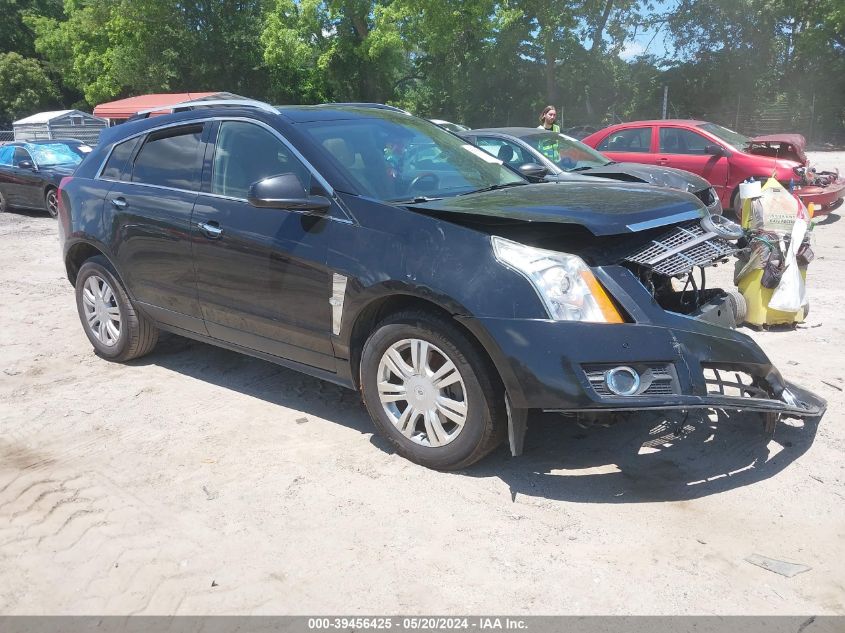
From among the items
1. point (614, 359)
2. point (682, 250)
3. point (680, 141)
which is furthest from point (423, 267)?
point (680, 141)

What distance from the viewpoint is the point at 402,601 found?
2887mm

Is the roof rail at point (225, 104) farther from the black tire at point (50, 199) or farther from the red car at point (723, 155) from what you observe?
the black tire at point (50, 199)

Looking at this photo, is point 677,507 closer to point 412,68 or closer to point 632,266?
point 632,266

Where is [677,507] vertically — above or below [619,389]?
below

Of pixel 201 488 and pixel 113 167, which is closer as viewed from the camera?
pixel 201 488

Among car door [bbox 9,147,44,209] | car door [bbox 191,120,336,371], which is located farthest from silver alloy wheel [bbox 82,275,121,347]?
car door [bbox 9,147,44,209]

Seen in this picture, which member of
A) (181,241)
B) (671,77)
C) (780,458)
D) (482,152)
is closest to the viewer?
(780,458)

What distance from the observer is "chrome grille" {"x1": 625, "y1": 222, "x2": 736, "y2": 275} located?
361cm

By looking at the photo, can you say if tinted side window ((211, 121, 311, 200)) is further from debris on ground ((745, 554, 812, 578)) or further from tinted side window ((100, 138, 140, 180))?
debris on ground ((745, 554, 812, 578))

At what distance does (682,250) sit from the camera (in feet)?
12.2

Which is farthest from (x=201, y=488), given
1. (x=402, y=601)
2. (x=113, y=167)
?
(x=113, y=167)

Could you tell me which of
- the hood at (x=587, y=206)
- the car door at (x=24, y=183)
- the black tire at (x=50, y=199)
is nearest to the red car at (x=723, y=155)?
the hood at (x=587, y=206)

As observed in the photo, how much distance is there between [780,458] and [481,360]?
1662 mm

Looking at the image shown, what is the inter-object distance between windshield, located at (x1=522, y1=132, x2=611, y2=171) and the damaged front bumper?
694 cm
